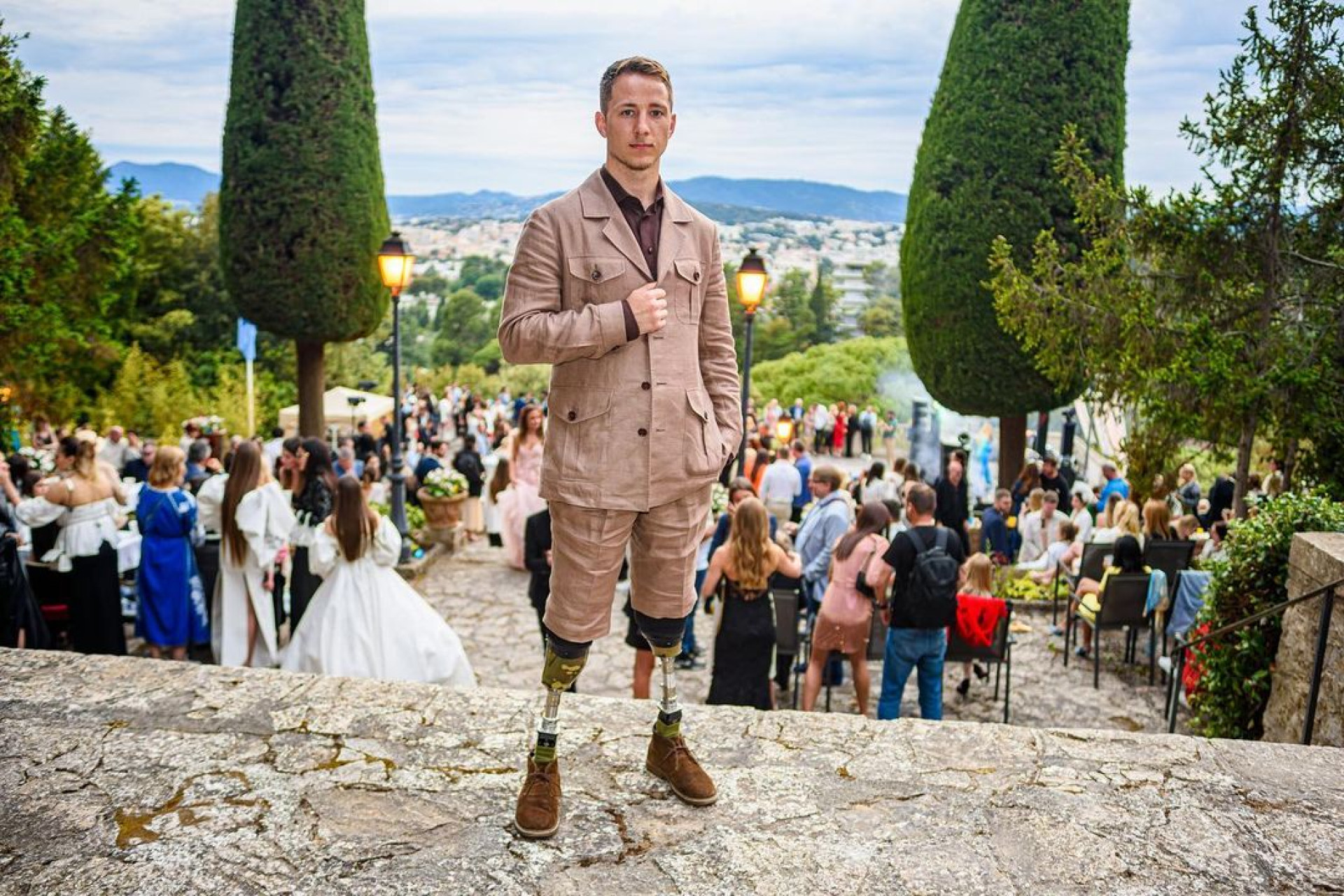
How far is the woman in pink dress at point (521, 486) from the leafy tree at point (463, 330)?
38.2 metres

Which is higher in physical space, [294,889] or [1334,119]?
[1334,119]

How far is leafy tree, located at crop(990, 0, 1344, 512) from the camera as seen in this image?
6.66 meters

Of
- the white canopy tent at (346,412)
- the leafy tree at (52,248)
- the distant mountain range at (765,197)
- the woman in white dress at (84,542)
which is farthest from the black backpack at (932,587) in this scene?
the distant mountain range at (765,197)

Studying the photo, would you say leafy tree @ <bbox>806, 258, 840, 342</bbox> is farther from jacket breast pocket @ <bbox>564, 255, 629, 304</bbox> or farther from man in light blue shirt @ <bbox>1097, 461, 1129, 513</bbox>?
jacket breast pocket @ <bbox>564, 255, 629, 304</bbox>

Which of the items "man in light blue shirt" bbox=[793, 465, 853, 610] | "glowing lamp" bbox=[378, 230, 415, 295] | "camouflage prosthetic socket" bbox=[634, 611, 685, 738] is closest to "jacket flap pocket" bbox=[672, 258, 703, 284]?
"camouflage prosthetic socket" bbox=[634, 611, 685, 738]

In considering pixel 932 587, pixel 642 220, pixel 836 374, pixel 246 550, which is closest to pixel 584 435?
pixel 642 220

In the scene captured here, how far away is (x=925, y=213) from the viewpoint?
1325 cm

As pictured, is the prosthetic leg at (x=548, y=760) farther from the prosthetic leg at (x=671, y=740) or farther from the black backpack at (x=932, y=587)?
the black backpack at (x=932, y=587)

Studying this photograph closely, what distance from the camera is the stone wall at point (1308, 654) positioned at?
3.89 meters

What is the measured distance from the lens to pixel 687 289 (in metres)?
2.88

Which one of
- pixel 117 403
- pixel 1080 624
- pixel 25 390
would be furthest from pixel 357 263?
pixel 1080 624

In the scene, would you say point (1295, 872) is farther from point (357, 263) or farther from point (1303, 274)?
point (357, 263)

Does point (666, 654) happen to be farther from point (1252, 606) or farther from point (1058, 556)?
point (1058, 556)

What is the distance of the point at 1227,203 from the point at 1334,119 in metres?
0.77
